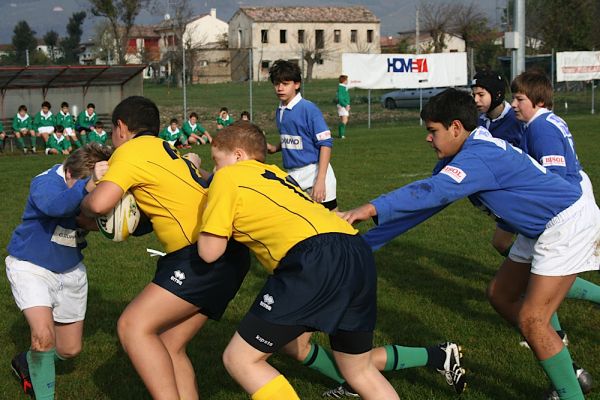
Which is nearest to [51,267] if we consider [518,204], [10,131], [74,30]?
[518,204]

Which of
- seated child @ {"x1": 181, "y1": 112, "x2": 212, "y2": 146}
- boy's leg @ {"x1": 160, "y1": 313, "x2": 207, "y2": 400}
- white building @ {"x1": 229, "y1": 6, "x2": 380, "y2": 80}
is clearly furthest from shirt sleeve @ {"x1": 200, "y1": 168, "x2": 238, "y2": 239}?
white building @ {"x1": 229, "y1": 6, "x2": 380, "y2": 80}

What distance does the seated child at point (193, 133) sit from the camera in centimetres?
2316

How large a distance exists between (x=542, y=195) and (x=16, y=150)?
21.4 metres

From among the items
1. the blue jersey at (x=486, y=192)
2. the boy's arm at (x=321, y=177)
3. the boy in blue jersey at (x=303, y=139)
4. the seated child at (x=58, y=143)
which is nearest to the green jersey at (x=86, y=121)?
the seated child at (x=58, y=143)

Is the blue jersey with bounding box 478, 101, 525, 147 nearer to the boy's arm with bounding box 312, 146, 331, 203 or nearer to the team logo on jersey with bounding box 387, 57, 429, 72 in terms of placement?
the boy's arm with bounding box 312, 146, 331, 203

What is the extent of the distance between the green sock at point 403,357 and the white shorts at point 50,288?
194 centimetres

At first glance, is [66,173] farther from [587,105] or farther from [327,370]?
[587,105]

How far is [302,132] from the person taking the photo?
7902 millimetres

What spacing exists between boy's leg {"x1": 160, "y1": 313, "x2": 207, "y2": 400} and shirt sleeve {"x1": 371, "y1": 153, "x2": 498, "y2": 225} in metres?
1.30

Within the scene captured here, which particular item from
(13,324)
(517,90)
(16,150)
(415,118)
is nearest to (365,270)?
(517,90)

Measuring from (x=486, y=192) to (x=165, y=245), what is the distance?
1703 mm

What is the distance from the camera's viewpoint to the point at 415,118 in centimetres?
3028

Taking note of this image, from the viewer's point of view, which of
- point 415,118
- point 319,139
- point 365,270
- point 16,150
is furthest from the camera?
point 415,118

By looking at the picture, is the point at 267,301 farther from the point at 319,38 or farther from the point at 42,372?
the point at 319,38
